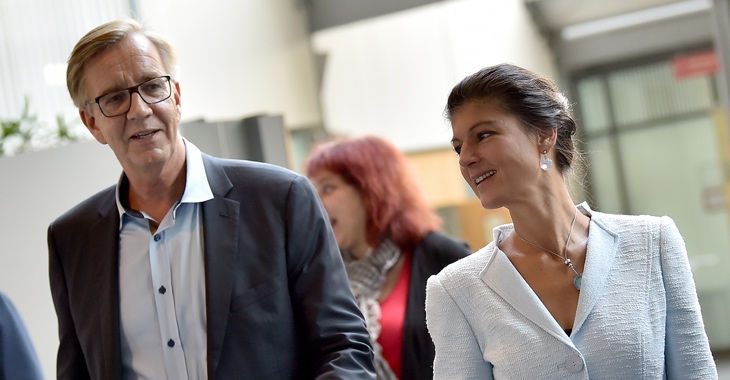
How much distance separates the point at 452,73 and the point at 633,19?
1.30 metres

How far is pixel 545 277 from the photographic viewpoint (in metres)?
2.06

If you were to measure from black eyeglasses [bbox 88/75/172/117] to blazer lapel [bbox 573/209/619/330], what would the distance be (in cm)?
105

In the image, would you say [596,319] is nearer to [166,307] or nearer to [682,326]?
[682,326]

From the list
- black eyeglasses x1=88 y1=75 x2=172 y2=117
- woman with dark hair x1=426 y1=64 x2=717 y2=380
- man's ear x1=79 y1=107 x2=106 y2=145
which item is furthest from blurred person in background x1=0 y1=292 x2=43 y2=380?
woman with dark hair x1=426 y1=64 x2=717 y2=380

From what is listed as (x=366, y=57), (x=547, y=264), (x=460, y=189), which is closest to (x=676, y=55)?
(x=460, y=189)

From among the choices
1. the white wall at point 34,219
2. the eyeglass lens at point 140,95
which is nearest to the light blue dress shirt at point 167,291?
the eyeglass lens at point 140,95

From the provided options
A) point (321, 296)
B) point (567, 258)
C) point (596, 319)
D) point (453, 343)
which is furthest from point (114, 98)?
point (596, 319)

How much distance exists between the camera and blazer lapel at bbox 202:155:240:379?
7.04 feet

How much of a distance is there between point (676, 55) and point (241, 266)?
→ 4.92 m

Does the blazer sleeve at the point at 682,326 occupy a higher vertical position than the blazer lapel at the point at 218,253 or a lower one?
lower

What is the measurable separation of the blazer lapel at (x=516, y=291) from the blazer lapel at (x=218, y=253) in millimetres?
577

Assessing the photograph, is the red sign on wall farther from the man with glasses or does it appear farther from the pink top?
the man with glasses

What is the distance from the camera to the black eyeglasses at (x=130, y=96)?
2.32 meters

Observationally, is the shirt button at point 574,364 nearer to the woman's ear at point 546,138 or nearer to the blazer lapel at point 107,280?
the woman's ear at point 546,138
